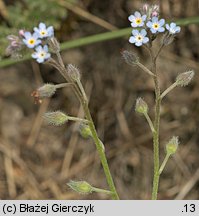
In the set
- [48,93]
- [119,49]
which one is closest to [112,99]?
[119,49]

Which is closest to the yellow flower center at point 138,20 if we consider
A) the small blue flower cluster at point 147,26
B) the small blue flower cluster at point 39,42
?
the small blue flower cluster at point 147,26

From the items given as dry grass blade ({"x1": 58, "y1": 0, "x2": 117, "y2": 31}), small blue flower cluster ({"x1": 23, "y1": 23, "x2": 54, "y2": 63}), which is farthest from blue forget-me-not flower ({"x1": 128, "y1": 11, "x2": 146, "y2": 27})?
dry grass blade ({"x1": 58, "y1": 0, "x2": 117, "y2": 31})

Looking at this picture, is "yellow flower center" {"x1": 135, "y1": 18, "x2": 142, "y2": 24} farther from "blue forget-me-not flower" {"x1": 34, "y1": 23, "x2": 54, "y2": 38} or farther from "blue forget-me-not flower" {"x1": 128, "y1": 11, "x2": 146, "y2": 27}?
"blue forget-me-not flower" {"x1": 34, "y1": 23, "x2": 54, "y2": 38}

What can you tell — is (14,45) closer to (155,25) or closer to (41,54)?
(41,54)

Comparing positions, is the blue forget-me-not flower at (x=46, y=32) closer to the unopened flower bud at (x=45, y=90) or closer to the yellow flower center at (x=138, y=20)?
the unopened flower bud at (x=45, y=90)

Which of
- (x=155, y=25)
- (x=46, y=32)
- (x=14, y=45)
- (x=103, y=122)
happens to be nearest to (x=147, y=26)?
(x=155, y=25)

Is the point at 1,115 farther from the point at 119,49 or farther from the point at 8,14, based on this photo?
the point at 119,49
